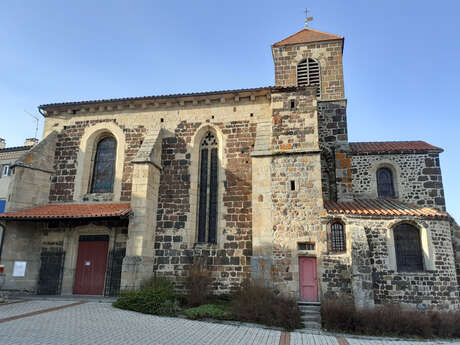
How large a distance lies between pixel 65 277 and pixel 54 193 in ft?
12.5

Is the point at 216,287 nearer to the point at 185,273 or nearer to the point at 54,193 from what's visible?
the point at 185,273

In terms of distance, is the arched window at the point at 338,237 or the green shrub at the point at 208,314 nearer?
the green shrub at the point at 208,314

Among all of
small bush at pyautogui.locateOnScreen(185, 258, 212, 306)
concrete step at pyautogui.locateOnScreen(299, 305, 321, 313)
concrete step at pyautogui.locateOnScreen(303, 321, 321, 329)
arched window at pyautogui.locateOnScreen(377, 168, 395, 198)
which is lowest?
concrete step at pyautogui.locateOnScreen(303, 321, 321, 329)

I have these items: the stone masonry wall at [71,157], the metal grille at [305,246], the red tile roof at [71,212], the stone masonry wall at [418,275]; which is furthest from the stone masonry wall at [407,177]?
the red tile roof at [71,212]

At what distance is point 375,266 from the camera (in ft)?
38.7

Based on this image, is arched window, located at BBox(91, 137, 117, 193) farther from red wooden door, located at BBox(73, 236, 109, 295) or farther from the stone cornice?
red wooden door, located at BBox(73, 236, 109, 295)

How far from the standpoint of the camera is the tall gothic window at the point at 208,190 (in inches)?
547

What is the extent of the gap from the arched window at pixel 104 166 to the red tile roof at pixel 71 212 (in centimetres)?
110

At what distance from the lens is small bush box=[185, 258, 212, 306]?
12152 millimetres

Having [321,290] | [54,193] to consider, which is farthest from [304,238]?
[54,193]

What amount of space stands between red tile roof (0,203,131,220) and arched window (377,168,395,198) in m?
10.9

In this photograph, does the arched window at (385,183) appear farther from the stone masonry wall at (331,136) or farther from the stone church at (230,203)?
the stone masonry wall at (331,136)

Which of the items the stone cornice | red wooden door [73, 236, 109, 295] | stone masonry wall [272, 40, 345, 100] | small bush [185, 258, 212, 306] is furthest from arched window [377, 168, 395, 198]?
red wooden door [73, 236, 109, 295]

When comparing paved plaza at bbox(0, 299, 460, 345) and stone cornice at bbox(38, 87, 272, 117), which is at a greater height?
stone cornice at bbox(38, 87, 272, 117)
